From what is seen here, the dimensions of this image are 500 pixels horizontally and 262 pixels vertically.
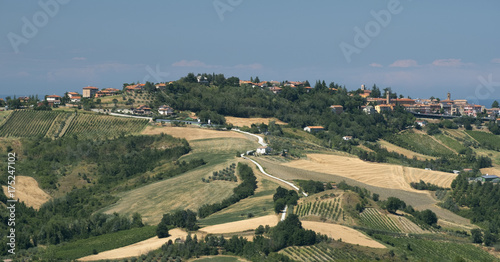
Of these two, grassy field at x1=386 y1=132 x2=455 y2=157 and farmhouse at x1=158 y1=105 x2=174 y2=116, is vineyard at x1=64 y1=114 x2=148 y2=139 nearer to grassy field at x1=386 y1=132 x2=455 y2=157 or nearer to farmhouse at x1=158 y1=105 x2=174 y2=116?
farmhouse at x1=158 y1=105 x2=174 y2=116

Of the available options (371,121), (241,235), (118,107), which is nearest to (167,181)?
(241,235)

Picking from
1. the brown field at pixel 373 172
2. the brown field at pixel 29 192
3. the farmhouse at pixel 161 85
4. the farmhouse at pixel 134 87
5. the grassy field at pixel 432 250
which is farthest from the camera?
the farmhouse at pixel 161 85

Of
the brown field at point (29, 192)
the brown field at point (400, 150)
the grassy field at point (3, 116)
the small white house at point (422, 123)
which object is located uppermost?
the grassy field at point (3, 116)

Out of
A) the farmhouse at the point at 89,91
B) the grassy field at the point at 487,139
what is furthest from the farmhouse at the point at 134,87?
the grassy field at the point at 487,139

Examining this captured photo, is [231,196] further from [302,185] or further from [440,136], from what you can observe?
[440,136]

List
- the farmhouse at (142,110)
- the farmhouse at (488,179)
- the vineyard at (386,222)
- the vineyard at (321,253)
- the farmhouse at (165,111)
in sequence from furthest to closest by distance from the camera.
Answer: the farmhouse at (165,111) → the farmhouse at (142,110) → the farmhouse at (488,179) → the vineyard at (386,222) → the vineyard at (321,253)

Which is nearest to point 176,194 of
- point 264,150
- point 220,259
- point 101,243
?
point 101,243

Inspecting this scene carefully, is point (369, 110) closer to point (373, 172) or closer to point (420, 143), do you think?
point (420, 143)

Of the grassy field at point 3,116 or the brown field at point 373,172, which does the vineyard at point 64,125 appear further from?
the brown field at point 373,172
